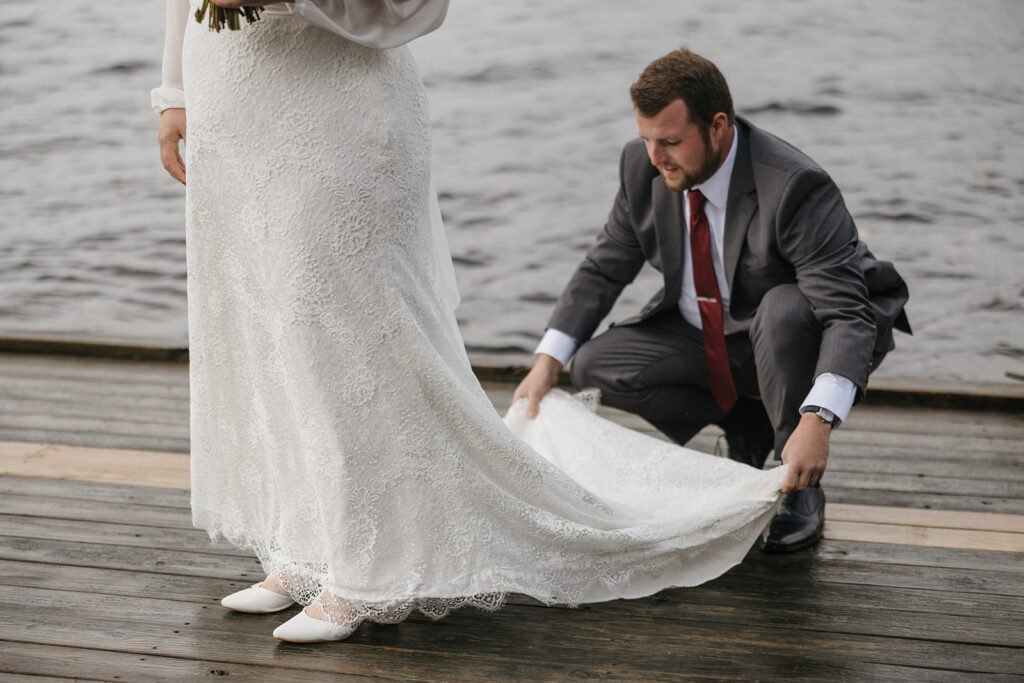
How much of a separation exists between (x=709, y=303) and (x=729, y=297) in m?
0.05

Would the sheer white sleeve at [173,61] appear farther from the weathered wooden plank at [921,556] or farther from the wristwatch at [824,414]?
the weathered wooden plank at [921,556]

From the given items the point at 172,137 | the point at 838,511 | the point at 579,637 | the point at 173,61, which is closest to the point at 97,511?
the point at 172,137

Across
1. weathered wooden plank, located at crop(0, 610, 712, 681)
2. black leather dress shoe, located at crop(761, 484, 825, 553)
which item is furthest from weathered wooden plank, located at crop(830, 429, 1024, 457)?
weathered wooden plank, located at crop(0, 610, 712, 681)

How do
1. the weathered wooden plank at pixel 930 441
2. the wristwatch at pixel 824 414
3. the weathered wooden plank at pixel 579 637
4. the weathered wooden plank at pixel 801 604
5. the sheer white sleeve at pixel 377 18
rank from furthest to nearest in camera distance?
the weathered wooden plank at pixel 930 441, the wristwatch at pixel 824 414, the weathered wooden plank at pixel 801 604, the weathered wooden plank at pixel 579 637, the sheer white sleeve at pixel 377 18

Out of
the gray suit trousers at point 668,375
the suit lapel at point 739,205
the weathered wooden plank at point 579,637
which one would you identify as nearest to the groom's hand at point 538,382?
the gray suit trousers at point 668,375

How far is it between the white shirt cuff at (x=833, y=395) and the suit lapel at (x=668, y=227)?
552 millimetres

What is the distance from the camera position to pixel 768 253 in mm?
2395

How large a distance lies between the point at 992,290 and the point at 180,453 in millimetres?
4326

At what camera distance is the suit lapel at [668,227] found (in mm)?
2523

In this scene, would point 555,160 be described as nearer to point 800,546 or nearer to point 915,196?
point 915,196

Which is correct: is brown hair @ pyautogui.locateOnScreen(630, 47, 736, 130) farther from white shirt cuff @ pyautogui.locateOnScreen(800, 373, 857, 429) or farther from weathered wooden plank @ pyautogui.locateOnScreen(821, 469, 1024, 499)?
weathered wooden plank @ pyautogui.locateOnScreen(821, 469, 1024, 499)

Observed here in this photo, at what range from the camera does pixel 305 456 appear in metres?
1.83

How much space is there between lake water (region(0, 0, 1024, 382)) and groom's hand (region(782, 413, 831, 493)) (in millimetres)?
3251

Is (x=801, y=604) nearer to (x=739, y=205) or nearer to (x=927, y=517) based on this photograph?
(x=927, y=517)
